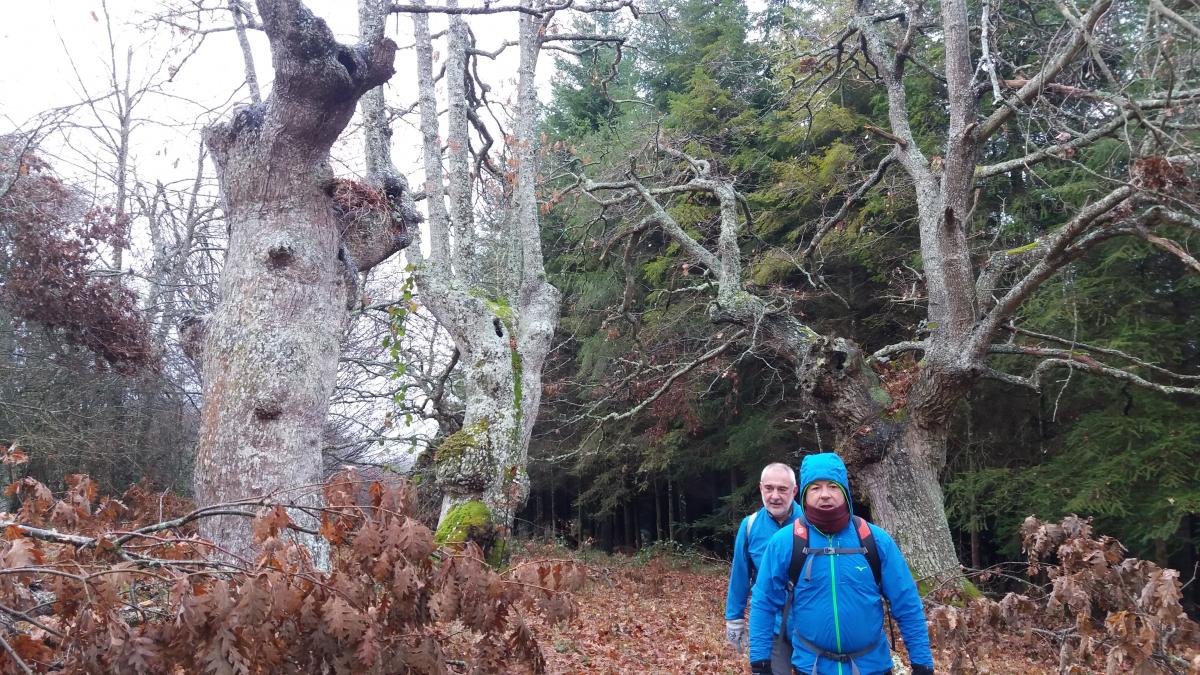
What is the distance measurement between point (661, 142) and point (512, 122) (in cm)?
298

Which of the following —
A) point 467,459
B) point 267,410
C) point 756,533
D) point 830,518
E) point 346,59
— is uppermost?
point 346,59

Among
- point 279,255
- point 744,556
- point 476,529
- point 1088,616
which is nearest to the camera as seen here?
point 744,556

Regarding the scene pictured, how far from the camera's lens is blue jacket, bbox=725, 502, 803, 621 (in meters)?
4.06

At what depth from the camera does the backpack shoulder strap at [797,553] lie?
10.7 ft

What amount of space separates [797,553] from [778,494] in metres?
0.87

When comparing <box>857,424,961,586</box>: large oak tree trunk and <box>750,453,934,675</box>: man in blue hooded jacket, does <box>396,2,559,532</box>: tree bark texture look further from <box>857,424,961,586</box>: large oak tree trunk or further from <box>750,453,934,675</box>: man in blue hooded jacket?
<box>750,453,934,675</box>: man in blue hooded jacket

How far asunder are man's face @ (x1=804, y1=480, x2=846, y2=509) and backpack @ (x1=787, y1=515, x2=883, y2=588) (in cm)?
15

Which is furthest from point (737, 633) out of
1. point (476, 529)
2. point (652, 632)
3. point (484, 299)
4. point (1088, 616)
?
point (484, 299)

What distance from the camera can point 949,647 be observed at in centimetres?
463

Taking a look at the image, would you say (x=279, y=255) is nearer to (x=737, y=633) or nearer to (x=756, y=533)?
(x=756, y=533)

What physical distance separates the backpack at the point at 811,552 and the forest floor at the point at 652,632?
0.97 m

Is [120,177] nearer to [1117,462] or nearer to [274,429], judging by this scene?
[274,429]

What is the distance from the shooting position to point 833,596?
315cm

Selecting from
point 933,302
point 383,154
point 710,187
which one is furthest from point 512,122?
point 933,302
